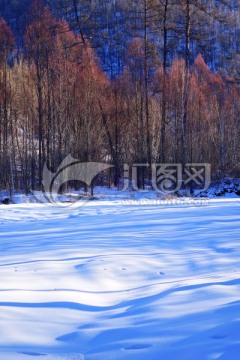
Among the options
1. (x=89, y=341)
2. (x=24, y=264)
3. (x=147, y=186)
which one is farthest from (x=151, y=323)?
(x=147, y=186)

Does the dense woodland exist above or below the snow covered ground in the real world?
above

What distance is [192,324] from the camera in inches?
112

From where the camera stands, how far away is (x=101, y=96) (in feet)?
69.0

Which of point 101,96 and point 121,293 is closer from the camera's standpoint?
point 121,293

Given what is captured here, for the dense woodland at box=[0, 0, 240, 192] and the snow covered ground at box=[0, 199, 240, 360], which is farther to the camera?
the dense woodland at box=[0, 0, 240, 192]

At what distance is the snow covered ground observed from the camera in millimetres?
2578

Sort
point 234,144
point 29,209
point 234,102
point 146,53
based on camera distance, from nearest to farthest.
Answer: point 29,209 → point 146,53 → point 234,144 → point 234,102

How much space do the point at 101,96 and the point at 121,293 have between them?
712 inches

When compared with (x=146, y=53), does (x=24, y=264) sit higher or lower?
lower

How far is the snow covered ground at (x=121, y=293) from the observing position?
2.58 m

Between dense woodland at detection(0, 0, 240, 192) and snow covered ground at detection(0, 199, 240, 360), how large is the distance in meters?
12.3

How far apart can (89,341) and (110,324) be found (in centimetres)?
33

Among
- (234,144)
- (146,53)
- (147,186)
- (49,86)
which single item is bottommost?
(147,186)

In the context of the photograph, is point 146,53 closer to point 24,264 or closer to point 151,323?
point 24,264
